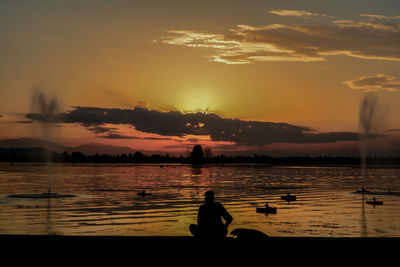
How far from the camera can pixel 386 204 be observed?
72438 mm

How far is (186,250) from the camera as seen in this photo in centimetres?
1466

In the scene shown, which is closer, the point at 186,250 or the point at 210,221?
the point at 186,250

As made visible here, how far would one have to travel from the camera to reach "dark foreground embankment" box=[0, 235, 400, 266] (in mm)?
13539

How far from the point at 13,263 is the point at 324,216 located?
44.8 meters

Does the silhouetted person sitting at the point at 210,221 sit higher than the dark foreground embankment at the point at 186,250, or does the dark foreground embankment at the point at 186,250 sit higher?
the silhouetted person sitting at the point at 210,221

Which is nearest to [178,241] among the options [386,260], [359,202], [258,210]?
[386,260]

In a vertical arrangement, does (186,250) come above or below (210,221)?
below

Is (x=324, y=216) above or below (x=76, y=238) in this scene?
below

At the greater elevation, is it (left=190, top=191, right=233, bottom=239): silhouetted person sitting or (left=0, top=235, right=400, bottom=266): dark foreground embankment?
(left=190, top=191, right=233, bottom=239): silhouetted person sitting

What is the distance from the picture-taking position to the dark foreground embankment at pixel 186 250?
44.4ft

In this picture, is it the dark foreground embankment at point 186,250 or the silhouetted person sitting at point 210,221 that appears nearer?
the dark foreground embankment at point 186,250

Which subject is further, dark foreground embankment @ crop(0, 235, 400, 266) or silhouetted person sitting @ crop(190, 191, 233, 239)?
silhouetted person sitting @ crop(190, 191, 233, 239)

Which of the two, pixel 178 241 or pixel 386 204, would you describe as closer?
pixel 178 241

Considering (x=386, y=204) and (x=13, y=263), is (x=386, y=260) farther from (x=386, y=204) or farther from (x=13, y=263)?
(x=386, y=204)
